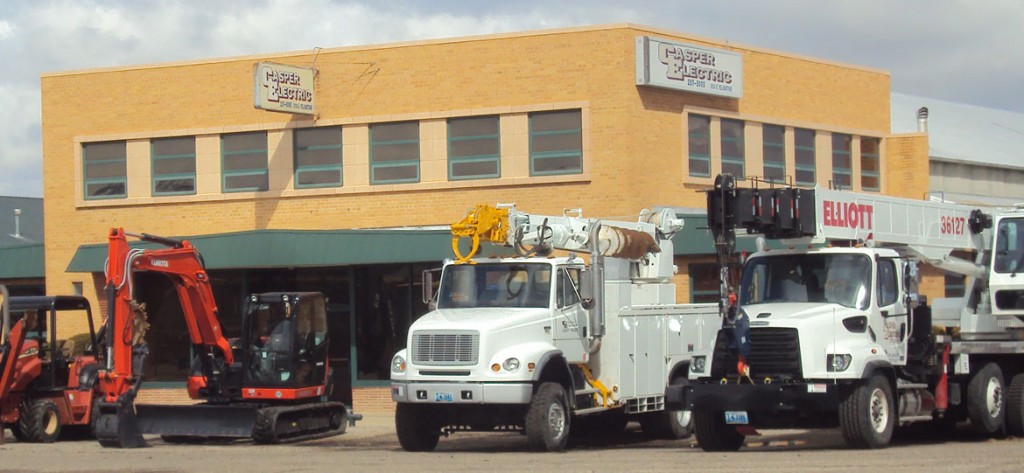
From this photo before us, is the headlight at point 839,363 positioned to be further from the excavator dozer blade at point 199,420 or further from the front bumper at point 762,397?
the excavator dozer blade at point 199,420

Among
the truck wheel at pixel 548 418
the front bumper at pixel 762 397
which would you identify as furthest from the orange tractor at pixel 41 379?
the front bumper at pixel 762 397

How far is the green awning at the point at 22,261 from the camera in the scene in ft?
110

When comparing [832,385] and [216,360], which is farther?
[216,360]

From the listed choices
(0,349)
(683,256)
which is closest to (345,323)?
(683,256)

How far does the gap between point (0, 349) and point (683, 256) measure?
13350mm

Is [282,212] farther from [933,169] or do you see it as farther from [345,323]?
[933,169]

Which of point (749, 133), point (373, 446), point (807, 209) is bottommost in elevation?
point (373, 446)

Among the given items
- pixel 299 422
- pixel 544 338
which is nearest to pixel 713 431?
pixel 544 338

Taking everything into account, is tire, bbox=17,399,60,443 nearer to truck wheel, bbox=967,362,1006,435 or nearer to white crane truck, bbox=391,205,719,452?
white crane truck, bbox=391,205,719,452

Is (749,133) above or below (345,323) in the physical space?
above

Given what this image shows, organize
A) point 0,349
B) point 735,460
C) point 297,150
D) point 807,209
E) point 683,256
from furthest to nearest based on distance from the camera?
point 297,150 < point 683,256 < point 0,349 < point 807,209 < point 735,460

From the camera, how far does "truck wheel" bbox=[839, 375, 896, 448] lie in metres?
16.7

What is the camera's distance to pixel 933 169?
39.6m

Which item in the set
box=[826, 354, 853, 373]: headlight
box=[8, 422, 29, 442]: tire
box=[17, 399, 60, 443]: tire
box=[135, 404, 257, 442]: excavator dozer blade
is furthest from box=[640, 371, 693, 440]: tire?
box=[8, 422, 29, 442]: tire
